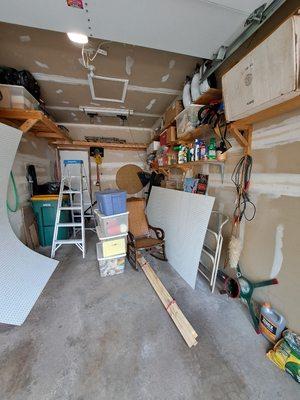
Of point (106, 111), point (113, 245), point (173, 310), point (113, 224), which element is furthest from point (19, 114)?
point (173, 310)

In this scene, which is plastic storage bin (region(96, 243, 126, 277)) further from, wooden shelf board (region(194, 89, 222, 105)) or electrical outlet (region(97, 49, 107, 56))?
electrical outlet (region(97, 49, 107, 56))

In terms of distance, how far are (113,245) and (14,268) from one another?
1113 millimetres

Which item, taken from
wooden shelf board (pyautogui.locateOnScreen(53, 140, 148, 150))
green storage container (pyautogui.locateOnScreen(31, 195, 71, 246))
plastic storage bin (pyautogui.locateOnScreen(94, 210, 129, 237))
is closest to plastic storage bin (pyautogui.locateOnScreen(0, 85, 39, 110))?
green storage container (pyautogui.locateOnScreen(31, 195, 71, 246))

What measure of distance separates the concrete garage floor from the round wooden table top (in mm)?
3215

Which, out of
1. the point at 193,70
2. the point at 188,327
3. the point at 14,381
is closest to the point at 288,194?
the point at 188,327

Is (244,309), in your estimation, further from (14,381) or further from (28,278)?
(28,278)

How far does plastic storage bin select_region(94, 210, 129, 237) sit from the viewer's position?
86.5 inches

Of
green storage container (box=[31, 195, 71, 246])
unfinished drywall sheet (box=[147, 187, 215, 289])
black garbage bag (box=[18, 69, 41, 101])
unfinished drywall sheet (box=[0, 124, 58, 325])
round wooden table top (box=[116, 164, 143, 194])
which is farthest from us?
round wooden table top (box=[116, 164, 143, 194])

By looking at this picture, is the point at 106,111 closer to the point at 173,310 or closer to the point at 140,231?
the point at 140,231

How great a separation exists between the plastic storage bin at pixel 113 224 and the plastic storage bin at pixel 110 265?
0.28 meters

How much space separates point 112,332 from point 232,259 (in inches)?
49.7

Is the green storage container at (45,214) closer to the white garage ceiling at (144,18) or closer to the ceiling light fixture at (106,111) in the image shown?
the ceiling light fixture at (106,111)

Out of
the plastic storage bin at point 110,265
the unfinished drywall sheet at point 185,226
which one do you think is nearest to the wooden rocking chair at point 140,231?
the unfinished drywall sheet at point 185,226

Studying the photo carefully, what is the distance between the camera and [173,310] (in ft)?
5.29
